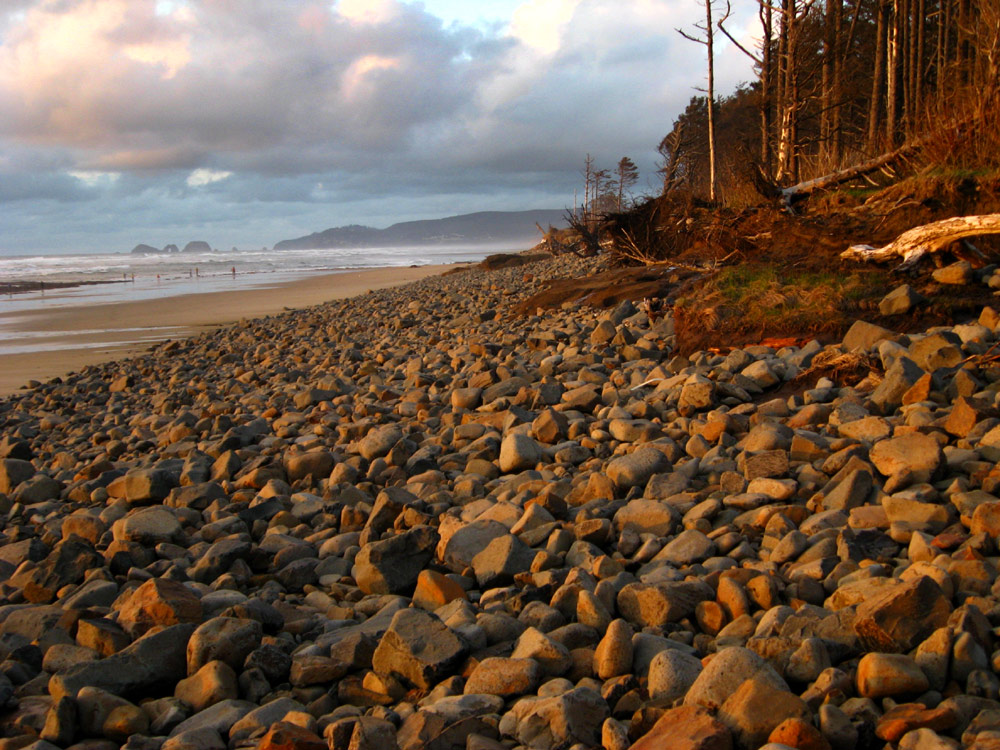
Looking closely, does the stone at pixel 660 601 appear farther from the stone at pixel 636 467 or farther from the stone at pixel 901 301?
the stone at pixel 901 301

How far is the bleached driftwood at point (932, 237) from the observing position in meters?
5.44

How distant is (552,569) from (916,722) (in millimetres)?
1272

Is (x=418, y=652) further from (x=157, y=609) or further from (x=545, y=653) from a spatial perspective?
(x=157, y=609)

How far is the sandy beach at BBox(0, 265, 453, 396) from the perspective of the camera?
1137 centimetres

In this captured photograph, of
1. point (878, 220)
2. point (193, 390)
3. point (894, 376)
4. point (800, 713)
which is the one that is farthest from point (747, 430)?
point (193, 390)

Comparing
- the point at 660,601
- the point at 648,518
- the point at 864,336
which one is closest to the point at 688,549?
the point at 648,518

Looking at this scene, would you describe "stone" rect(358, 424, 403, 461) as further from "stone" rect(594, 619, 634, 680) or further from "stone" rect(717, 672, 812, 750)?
"stone" rect(717, 672, 812, 750)

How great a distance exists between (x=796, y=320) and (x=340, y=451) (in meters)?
3.27

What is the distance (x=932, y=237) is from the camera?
5699mm

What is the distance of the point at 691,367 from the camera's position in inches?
195

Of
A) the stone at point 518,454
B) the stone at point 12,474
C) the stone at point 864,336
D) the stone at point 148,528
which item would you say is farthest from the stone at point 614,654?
the stone at point 12,474

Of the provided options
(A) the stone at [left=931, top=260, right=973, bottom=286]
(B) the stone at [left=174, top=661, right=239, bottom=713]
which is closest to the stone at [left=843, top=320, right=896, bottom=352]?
(A) the stone at [left=931, top=260, right=973, bottom=286]

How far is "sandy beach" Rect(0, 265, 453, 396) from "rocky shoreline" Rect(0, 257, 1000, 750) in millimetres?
7237

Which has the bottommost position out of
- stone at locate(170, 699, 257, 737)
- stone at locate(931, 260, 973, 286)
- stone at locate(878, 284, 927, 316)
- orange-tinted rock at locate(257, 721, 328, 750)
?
stone at locate(170, 699, 257, 737)
